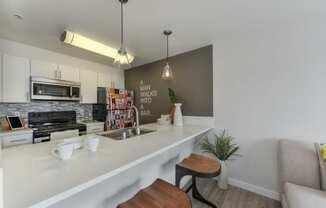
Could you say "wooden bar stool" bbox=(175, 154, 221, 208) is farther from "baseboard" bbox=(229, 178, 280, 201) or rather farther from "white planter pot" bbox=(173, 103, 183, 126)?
"white planter pot" bbox=(173, 103, 183, 126)

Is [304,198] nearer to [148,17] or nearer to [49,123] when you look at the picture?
[148,17]

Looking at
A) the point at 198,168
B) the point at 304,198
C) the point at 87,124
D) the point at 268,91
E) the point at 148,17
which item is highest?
the point at 148,17

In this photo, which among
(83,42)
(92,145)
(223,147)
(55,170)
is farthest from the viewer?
(223,147)

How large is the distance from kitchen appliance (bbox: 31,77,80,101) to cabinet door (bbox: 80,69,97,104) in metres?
0.13

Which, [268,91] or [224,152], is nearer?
[268,91]

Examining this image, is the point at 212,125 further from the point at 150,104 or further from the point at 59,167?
the point at 59,167

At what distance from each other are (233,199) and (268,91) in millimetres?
1521

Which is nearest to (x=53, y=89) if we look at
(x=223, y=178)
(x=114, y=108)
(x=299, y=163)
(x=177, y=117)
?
(x=114, y=108)

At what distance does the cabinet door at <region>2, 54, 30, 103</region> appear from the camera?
6.91 feet

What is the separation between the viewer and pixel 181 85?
2.76 meters

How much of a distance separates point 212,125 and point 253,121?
0.59 metres

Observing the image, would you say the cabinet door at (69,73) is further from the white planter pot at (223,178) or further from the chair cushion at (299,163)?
the chair cushion at (299,163)

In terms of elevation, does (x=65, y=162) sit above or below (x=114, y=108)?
below

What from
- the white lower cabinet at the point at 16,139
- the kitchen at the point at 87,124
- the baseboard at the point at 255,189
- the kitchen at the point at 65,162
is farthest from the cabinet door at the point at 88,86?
the baseboard at the point at 255,189
